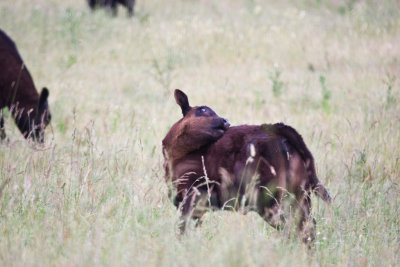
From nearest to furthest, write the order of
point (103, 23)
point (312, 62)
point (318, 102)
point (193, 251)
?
point (193, 251) < point (318, 102) < point (312, 62) < point (103, 23)

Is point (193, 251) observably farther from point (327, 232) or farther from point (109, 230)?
point (327, 232)

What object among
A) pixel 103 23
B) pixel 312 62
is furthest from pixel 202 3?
pixel 312 62

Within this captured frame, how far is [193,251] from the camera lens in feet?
8.90

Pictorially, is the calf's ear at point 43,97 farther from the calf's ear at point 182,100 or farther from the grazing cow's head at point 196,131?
the grazing cow's head at point 196,131

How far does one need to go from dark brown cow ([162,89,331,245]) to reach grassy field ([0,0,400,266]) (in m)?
0.15

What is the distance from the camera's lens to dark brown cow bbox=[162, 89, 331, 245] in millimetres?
3057

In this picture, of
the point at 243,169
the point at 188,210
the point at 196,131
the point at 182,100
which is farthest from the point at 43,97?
the point at 243,169

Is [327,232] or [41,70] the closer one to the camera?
[327,232]

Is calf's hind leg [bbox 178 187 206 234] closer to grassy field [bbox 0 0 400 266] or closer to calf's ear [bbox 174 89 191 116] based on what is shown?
grassy field [bbox 0 0 400 266]

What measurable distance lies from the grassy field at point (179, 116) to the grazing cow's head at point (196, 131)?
1.14 ft

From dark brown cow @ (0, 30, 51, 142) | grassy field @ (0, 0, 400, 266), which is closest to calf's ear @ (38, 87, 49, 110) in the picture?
dark brown cow @ (0, 30, 51, 142)

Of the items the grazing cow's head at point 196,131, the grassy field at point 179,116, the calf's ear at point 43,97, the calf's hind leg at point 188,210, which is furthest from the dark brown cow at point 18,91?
the calf's hind leg at point 188,210

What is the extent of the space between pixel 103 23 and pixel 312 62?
4.88 metres

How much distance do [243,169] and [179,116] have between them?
12.3 feet
